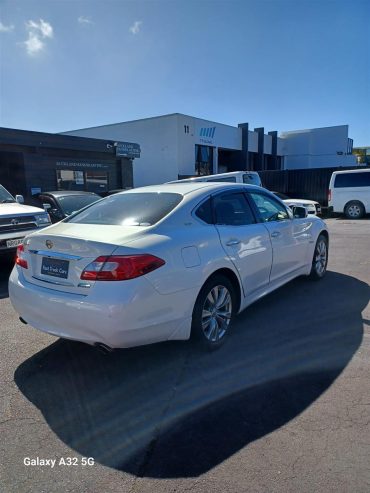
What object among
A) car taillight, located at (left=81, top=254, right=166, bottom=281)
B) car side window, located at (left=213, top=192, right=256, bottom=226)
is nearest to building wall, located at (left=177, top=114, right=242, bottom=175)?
car side window, located at (left=213, top=192, right=256, bottom=226)

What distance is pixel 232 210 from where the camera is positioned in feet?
13.1

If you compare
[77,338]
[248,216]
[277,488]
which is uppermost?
[248,216]

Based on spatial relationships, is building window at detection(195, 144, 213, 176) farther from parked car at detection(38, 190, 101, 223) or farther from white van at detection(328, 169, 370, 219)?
parked car at detection(38, 190, 101, 223)

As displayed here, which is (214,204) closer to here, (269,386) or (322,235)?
(269,386)

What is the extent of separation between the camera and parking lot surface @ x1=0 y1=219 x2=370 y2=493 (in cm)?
204

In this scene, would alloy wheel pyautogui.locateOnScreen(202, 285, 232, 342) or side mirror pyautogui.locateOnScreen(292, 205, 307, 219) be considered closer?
alloy wheel pyautogui.locateOnScreen(202, 285, 232, 342)

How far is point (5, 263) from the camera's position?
25.2 ft

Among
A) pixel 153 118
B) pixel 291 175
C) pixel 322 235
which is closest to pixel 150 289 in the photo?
pixel 322 235

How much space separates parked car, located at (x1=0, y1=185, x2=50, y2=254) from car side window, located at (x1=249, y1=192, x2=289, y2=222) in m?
4.15

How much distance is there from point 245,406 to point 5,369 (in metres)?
2.18

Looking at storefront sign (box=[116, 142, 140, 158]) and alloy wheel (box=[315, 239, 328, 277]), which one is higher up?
storefront sign (box=[116, 142, 140, 158])

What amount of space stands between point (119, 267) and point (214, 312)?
4.06ft

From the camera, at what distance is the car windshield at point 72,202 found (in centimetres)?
816

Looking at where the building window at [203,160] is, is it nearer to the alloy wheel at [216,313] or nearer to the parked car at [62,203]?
the parked car at [62,203]
